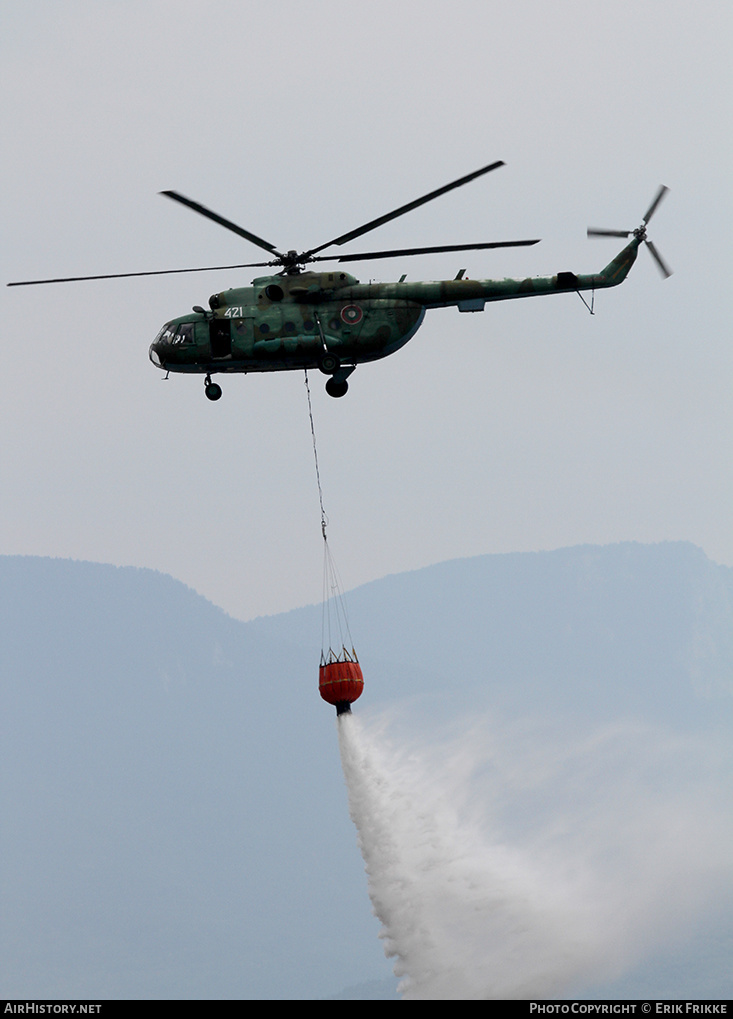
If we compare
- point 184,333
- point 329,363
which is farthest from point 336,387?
point 184,333

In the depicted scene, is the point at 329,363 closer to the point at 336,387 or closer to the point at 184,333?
the point at 336,387

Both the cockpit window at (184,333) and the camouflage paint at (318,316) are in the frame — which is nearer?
the camouflage paint at (318,316)

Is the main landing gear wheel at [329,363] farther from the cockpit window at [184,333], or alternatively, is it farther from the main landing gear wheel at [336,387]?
the cockpit window at [184,333]

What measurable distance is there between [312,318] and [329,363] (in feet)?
4.98

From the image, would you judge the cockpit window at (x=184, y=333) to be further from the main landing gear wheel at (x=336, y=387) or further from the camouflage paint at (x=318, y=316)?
the main landing gear wheel at (x=336, y=387)

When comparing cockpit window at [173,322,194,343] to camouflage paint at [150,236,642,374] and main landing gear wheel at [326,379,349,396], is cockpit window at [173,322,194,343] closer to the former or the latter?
camouflage paint at [150,236,642,374]

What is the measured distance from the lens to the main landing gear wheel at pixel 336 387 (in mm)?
Answer: 47919

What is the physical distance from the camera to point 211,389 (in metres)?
48.7

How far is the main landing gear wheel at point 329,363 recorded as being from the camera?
4731cm

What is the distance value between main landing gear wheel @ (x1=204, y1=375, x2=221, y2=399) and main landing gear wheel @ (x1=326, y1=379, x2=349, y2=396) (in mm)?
3477

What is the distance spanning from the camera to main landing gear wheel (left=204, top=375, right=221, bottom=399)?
48.4 meters

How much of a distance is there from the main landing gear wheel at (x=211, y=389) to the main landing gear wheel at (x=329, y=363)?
11.5 feet

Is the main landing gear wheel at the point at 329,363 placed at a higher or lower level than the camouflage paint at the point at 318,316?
lower
